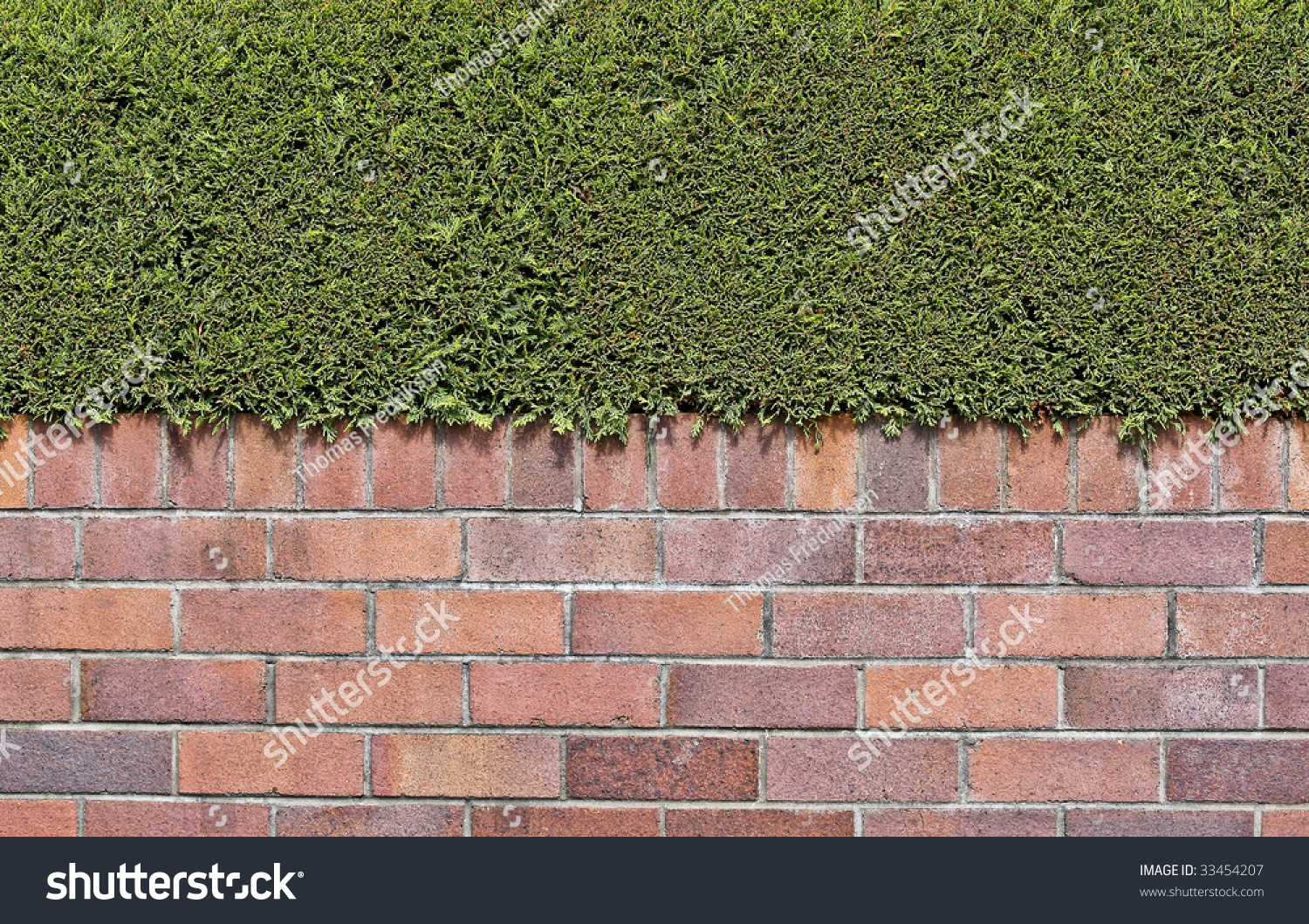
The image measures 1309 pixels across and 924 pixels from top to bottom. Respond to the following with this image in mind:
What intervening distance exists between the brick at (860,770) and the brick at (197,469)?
1382 millimetres

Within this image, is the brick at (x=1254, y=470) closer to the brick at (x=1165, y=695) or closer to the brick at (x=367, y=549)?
the brick at (x=1165, y=695)

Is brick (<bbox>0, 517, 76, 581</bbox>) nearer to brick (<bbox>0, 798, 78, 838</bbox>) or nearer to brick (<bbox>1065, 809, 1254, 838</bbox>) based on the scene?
brick (<bbox>0, 798, 78, 838</bbox>)

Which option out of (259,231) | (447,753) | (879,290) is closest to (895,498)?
(879,290)

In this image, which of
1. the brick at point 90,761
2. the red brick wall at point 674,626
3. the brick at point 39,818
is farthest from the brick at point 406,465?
the brick at point 39,818

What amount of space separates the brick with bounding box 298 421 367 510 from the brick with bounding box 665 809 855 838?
1032 mm

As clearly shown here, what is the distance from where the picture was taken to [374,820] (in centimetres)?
197

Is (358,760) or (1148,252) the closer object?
(1148,252)

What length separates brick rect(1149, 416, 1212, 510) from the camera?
1871mm

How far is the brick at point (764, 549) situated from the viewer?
1904 mm

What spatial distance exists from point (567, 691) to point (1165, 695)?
134 cm

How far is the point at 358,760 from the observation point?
77.0 inches

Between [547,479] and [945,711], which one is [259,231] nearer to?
[547,479]

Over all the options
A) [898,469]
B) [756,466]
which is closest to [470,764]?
[756,466]

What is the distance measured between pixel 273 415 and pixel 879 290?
4.42ft
